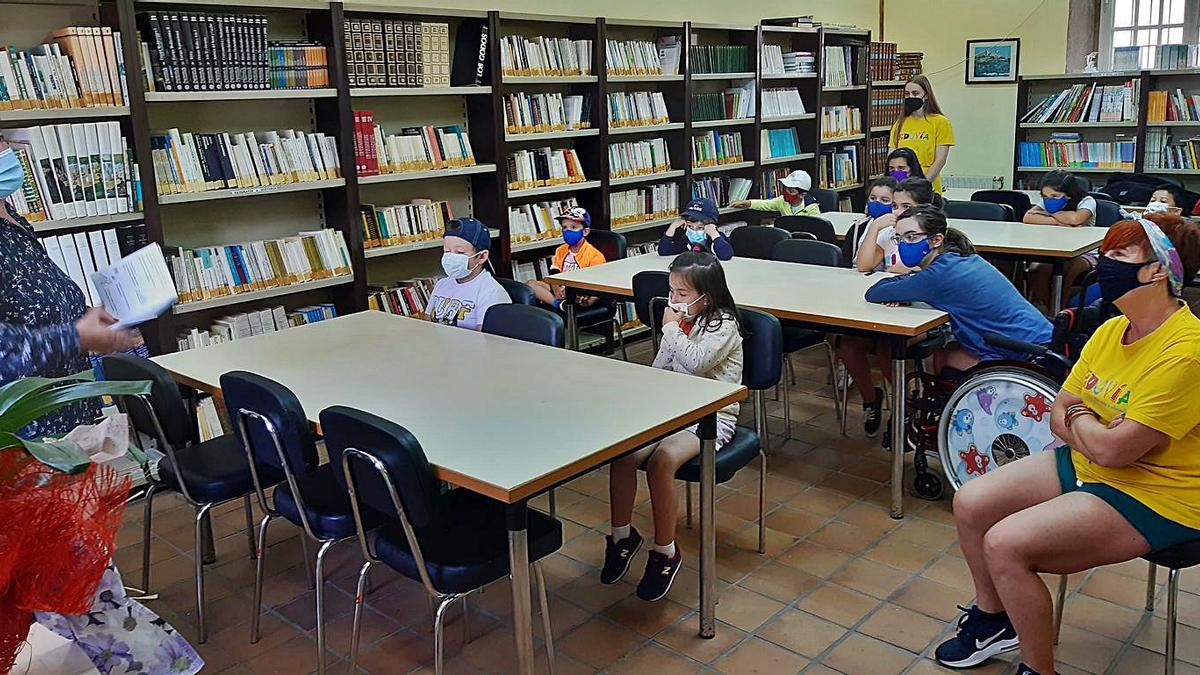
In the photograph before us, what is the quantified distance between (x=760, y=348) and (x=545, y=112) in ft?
9.18

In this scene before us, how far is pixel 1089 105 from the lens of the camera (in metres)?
7.89

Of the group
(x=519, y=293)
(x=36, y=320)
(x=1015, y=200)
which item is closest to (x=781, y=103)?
(x=1015, y=200)

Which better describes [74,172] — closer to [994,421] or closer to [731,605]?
[731,605]

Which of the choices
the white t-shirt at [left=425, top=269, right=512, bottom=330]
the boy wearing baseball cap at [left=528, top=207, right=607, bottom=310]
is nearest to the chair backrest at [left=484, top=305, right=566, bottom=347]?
the white t-shirt at [left=425, top=269, right=512, bottom=330]

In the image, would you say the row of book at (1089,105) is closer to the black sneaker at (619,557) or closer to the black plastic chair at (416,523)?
the black sneaker at (619,557)

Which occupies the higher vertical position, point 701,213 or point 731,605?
point 701,213

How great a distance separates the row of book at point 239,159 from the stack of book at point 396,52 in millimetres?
402

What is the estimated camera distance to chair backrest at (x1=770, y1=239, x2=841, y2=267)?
→ 15.5 feet

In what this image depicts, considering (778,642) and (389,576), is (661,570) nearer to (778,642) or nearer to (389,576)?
(778,642)

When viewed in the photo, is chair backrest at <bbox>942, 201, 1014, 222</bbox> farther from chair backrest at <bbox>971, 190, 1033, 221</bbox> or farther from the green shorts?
the green shorts

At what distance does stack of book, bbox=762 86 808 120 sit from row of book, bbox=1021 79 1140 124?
2.19 metres

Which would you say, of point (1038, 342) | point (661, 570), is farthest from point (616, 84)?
point (661, 570)

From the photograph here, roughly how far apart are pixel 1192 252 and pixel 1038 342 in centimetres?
110

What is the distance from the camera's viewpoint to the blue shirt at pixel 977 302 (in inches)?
137
